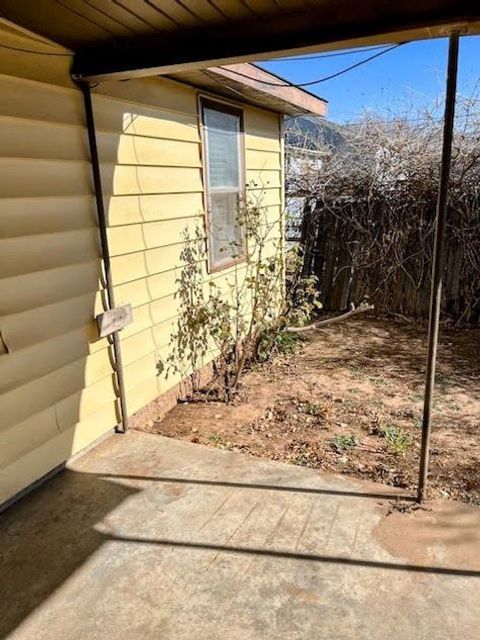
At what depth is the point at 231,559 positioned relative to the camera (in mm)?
2000

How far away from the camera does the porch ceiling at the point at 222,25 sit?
179 cm

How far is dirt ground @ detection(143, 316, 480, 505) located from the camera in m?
2.82

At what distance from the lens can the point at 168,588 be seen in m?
1.86

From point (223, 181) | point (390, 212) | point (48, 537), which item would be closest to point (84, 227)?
point (48, 537)

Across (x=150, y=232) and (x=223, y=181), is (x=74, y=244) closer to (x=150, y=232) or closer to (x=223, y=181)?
(x=150, y=232)

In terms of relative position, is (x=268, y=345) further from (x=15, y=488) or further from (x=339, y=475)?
(x=15, y=488)

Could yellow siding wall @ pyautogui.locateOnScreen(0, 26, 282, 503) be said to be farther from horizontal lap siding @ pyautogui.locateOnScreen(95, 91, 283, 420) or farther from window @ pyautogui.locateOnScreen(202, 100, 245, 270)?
window @ pyautogui.locateOnScreen(202, 100, 245, 270)

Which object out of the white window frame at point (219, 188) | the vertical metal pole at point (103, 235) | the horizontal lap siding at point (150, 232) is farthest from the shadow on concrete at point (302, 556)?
the white window frame at point (219, 188)

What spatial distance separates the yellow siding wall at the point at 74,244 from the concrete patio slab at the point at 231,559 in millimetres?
421

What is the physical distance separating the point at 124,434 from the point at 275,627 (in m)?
1.78

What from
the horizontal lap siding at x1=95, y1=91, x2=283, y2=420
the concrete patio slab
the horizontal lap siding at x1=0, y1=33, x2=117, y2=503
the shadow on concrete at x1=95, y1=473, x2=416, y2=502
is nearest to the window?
the horizontal lap siding at x1=95, y1=91, x2=283, y2=420

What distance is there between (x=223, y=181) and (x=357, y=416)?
2.35m

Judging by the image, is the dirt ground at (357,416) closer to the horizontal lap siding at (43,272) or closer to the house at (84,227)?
the house at (84,227)

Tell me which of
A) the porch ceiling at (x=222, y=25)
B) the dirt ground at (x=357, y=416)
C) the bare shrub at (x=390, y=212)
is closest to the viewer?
the porch ceiling at (x=222, y=25)
